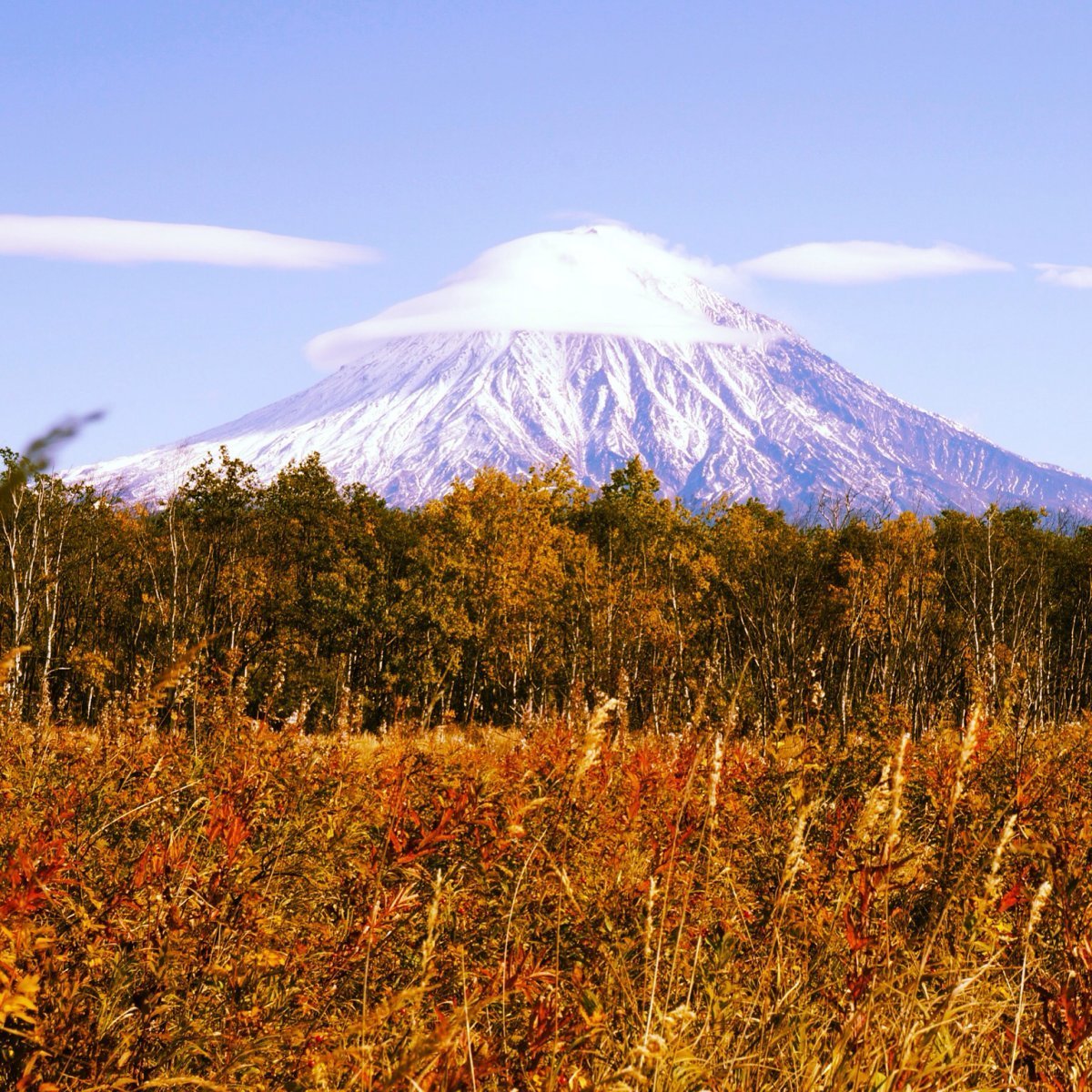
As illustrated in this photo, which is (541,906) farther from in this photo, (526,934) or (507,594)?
(507,594)

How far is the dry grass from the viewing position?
2387 mm

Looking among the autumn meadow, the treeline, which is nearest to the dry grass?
the autumn meadow

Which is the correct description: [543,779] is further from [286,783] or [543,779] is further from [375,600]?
[375,600]

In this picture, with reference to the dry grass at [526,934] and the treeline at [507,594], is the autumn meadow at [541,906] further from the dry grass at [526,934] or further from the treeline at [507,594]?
the treeline at [507,594]

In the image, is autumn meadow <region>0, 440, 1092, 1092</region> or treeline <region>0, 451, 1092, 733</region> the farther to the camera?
treeline <region>0, 451, 1092, 733</region>

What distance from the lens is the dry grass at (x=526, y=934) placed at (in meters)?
2.39

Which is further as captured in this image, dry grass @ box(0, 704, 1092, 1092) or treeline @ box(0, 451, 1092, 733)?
treeline @ box(0, 451, 1092, 733)

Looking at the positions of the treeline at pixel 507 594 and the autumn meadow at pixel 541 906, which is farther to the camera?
the treeline at pixel 507 594

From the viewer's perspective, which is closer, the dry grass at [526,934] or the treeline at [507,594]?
the dry grass at [526,934]

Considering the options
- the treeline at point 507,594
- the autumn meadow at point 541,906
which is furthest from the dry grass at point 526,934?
the treeline at point 507,594

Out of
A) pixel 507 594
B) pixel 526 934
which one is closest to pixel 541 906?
pixel 526 934

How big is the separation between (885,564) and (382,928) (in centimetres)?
4234

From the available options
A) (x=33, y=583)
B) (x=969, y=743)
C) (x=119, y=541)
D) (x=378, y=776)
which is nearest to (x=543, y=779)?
(x=378, y=776)

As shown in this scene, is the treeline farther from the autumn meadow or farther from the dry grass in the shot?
the dry grass
